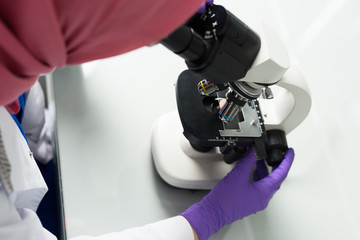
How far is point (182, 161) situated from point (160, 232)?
0.23 m

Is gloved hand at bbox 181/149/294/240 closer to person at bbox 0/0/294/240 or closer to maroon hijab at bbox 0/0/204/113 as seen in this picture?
person at bbox 0/0/294/240

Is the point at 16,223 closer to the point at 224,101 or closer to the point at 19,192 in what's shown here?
the point at 19,192

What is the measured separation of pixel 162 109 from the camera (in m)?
1.30

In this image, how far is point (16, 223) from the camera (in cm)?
77

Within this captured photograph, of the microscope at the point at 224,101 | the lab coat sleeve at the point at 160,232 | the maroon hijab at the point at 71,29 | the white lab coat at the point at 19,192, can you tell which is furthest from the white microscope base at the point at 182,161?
the maroon hijab at the point at 71,29

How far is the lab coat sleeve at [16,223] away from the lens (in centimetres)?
74

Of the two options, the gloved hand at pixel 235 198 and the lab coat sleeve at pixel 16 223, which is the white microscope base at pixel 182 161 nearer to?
the gloved hand at pixel 235 198

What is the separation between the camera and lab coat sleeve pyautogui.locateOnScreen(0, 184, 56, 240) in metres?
0.74

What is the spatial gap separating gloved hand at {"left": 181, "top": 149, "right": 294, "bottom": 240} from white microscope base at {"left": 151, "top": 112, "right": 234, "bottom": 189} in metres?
0.05

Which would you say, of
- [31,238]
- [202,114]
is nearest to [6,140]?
[31,238]

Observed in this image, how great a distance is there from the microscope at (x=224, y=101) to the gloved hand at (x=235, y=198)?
39 millimetres

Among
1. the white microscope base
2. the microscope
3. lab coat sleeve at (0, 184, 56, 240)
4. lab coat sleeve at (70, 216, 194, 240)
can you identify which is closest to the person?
lab coat sleeve at (0, 184, 56, 240)

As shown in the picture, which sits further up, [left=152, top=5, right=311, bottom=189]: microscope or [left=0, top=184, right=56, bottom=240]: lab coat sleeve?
[left=152, top=5, right=311, bottom=189]: microscope

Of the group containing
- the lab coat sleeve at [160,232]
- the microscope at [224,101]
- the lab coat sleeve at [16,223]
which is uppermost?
the microscope at [224,101]
